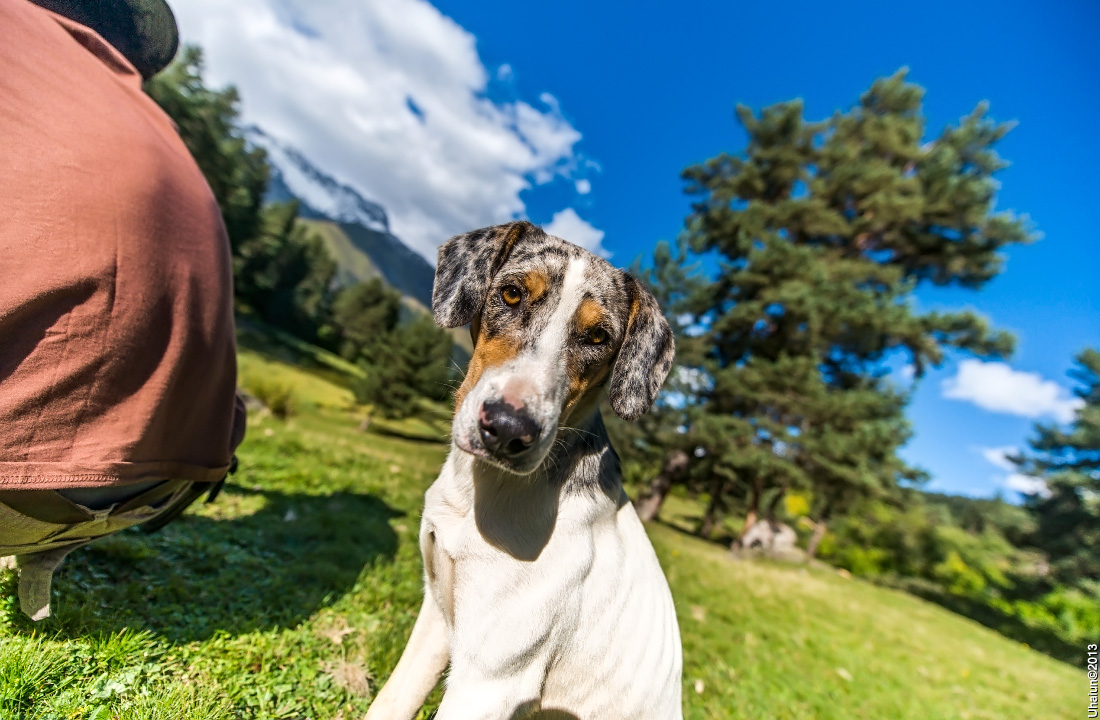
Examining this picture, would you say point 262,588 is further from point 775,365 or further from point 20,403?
point 775,365

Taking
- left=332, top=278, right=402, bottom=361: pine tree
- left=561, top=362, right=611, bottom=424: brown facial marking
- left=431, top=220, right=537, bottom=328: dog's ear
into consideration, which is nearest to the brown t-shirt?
left=431, top=220, right=537, bottom=328: dog's ear

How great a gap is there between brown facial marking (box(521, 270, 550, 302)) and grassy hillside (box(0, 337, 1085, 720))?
2472 millimetres

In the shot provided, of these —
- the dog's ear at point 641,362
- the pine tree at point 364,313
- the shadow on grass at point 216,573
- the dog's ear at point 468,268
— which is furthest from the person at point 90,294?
the pine tree at point 364,313

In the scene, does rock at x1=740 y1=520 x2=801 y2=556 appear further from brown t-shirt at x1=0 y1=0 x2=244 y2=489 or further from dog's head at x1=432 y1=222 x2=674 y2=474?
brown t-shirt at x1=0 y1=0 x2=244 y2=489

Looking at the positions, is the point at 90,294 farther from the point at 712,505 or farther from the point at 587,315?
the point at 712,505

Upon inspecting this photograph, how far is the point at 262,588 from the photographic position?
10.4 feet

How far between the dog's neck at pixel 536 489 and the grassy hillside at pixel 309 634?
1.54 meters

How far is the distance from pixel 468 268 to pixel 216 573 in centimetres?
286

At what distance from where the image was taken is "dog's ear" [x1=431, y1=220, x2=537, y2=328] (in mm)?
2512

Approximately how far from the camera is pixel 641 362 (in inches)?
97.0

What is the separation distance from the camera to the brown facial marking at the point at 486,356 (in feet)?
7.16

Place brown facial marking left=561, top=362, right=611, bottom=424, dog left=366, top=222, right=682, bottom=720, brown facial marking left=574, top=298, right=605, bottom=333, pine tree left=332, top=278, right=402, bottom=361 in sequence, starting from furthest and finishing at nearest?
pine tree left=332, top=278, right=402, bottom=361 < brown facial marking left=574, top=298, right=605, bottom=333 < brown facial marking left=561, top=362, right=611, bottom=424 < dog left=366, top=222, right=682, bottom=720

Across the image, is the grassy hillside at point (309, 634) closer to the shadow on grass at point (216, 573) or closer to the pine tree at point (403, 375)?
the shadow on grass at point (216, 573)

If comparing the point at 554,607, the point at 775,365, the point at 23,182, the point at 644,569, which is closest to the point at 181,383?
the point at 23,182
